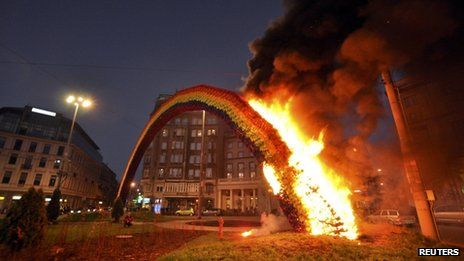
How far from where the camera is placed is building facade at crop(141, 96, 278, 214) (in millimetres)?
60578

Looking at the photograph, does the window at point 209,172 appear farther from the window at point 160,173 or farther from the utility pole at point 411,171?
the utility pole at point 411,171

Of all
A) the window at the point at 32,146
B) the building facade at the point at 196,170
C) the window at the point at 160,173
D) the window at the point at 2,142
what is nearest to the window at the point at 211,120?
the building facade at the point at 196,170

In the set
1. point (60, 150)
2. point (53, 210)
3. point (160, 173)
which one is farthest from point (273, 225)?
point (60, 150)

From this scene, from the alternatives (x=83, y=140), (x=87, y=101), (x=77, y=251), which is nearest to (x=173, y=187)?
(x=83, y=140)

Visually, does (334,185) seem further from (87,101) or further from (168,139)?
(168,139)

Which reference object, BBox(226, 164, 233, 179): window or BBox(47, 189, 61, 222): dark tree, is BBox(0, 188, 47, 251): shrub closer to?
BBox(47, 189, 61, 222): dark tree

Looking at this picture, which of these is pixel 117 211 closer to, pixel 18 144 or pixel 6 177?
pixel 6 177

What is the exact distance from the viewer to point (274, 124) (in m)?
12.1

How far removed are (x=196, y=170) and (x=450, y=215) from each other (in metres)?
54.8

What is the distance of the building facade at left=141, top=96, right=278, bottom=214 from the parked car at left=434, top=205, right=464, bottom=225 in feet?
114

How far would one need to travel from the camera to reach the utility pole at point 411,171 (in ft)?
34.3

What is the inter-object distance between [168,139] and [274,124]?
63.5 meters

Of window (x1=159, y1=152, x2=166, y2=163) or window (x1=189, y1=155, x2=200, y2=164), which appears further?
window (x1=159, y1=152, x2=166, y2=163)

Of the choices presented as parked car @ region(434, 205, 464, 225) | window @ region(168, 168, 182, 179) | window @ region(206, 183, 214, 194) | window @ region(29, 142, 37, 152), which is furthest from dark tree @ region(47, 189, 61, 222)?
window @ region(168, 168, 182, 179)
